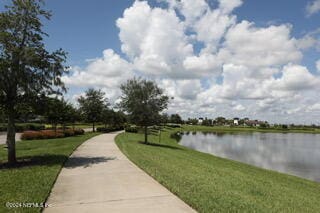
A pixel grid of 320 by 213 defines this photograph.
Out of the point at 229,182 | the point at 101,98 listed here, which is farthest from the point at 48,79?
the point at 101,98

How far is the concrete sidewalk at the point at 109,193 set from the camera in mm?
5962

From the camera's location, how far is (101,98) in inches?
1684

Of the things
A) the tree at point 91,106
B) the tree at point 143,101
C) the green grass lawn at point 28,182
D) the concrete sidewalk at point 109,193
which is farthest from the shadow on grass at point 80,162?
the tree at point 91,106

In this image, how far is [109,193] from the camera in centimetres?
702

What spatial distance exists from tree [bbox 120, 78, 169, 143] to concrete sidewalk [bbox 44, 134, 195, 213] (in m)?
14.1

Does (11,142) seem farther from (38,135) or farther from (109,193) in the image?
(38,135)

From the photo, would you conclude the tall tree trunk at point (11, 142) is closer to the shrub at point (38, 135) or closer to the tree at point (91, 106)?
the shrub at point (38, 135)

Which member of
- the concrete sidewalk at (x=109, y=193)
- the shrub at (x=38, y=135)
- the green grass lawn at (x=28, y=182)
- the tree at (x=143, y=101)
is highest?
the tree at (x=143, y=101)

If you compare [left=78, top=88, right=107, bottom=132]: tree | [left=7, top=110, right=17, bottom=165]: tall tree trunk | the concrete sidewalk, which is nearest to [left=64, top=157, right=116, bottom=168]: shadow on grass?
the concrete sidewalk

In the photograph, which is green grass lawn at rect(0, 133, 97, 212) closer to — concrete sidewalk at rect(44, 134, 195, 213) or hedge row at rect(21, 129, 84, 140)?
concrete sidewalk at rect(44, 134, 195, 213)

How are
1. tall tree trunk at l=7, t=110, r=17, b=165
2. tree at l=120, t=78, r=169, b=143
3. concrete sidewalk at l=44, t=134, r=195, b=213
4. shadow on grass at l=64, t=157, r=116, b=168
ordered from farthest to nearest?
tree at l=120, t=78, r=169, b=143 < tall tree trunk at l=7, t=110, r=17, b=165 < shadow on grass at l=64, t=157, r=116, b=168 < concrete sidewalk at l=44, t=134, r=195, b=213

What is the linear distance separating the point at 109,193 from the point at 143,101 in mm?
17798

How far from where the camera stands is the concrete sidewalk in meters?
5.96

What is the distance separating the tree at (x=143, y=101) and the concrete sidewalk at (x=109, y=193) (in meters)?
14.1
